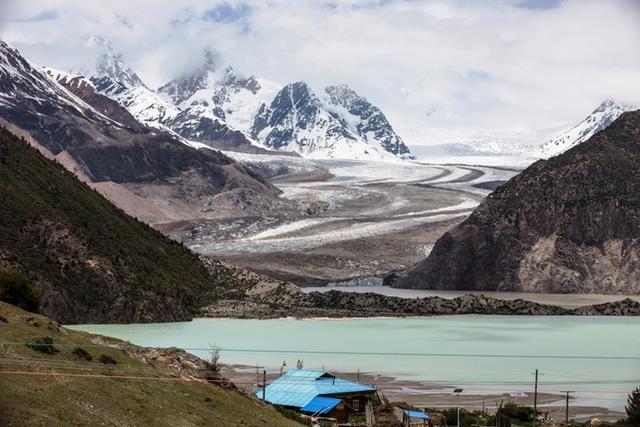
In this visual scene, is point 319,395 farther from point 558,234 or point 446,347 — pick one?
point 558,234

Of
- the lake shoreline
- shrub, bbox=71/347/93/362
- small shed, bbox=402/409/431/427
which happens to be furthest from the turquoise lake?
shrub, bbox=71/347/93/362

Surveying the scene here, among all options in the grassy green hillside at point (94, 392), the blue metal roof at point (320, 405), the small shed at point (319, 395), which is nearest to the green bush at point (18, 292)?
the grassy green hillside at point (94, 392)

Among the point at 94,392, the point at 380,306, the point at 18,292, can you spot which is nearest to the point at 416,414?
the point at 94,392

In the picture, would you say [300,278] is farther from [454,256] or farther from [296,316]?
[296,316]

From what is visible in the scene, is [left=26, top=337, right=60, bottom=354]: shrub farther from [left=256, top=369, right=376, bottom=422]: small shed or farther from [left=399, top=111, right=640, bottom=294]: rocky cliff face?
[left=399, top=111, right=640, bottom=294]: rocky cliff face

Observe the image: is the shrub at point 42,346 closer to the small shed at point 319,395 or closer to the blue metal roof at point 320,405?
the small shed at point 319,395
